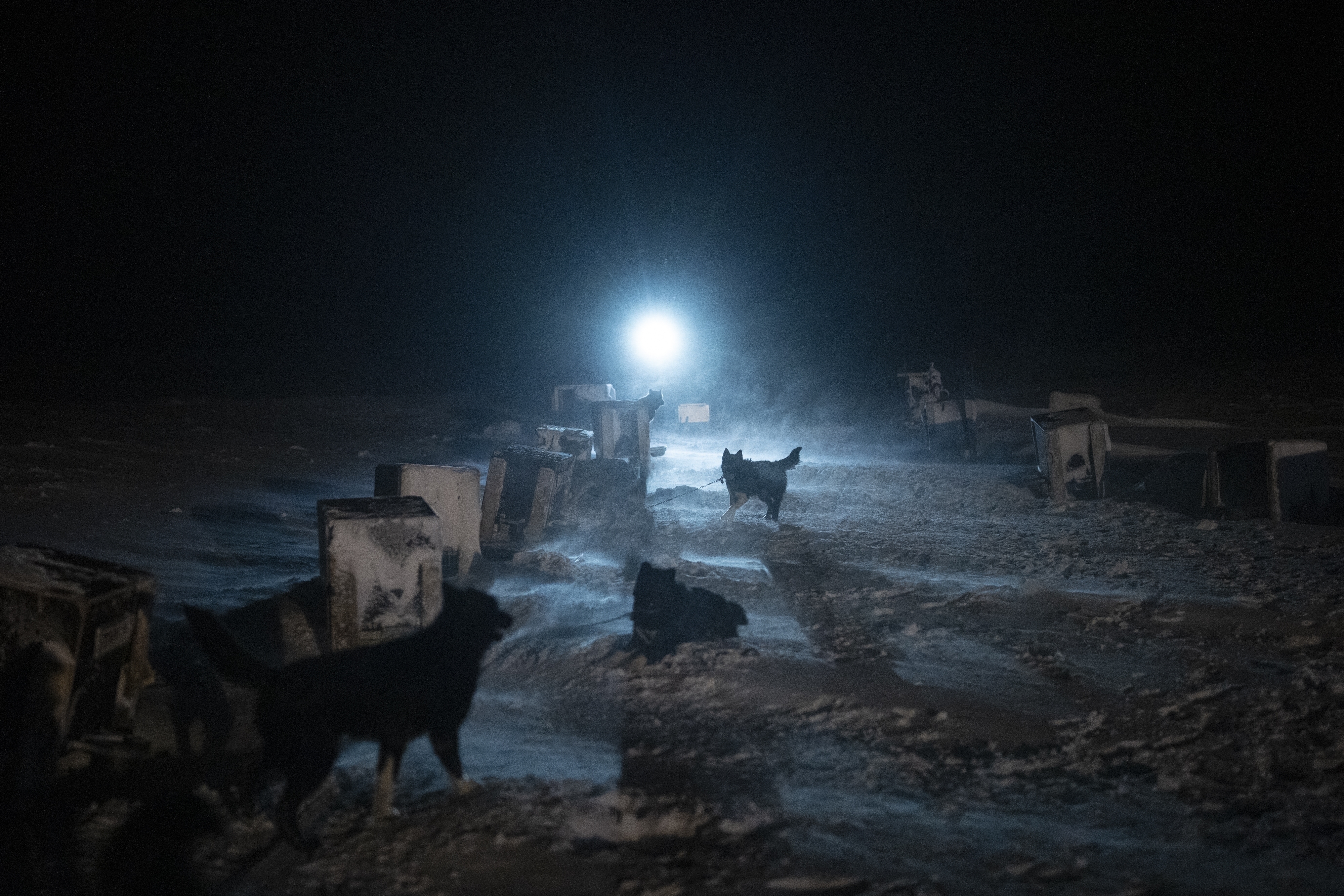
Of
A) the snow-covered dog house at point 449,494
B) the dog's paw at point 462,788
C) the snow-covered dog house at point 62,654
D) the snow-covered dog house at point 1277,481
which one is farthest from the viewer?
the snow-covered dog house at point 1277,481

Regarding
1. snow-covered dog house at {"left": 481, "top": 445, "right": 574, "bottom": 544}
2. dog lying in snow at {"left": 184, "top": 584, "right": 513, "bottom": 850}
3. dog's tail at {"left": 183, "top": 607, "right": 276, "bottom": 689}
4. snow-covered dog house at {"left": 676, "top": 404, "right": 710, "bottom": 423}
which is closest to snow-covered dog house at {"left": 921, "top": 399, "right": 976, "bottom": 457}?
snow-covered dog house at {"left": 676, "top": 404, "right": 710, "bottom": 423}

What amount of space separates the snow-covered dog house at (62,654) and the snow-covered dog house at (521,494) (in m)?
5.09

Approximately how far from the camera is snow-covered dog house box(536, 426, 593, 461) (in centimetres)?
1211

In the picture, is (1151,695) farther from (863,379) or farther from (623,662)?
(863,379)

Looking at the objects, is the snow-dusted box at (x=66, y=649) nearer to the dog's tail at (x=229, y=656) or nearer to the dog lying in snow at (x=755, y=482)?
the dog's tail at (x=229, y=656)

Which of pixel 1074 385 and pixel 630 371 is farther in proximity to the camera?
pixel 630 371

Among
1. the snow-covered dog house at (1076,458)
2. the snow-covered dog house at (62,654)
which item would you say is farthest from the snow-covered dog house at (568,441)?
the snow-covered dog house at (62,654)

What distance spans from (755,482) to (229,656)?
7.71m

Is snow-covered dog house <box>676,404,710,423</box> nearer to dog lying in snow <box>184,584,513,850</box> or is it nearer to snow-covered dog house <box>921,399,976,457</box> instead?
snow-covered dog house <box>921,399,976,457</box>

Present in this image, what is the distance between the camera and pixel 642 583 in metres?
5.30

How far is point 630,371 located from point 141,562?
26.2 metres

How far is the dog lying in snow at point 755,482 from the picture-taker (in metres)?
10.2

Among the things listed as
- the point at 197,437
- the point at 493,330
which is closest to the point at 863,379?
the point at 197,437

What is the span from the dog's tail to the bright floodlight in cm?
2870
